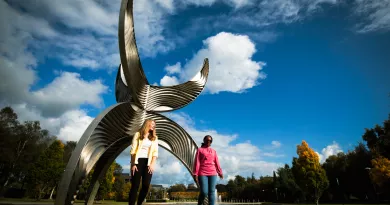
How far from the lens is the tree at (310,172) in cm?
3178

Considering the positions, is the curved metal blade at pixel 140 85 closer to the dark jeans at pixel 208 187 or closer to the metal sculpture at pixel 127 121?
the metal sculpture at pixel 127 121

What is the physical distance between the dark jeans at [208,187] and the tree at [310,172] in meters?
30.2

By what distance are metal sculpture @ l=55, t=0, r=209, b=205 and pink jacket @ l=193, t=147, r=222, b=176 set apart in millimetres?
3955

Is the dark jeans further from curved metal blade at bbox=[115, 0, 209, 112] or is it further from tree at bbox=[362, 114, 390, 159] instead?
tree at bbox=[362, 114, 390, 159]

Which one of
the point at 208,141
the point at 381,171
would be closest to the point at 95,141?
the point at 208,141

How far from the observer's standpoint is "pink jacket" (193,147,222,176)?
543cm

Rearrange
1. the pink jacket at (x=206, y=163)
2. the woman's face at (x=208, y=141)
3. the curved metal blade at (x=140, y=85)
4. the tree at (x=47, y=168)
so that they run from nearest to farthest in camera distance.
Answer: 1. the pink jacket at (x=206, y=163)
2. the woman's face at (x=208, y=141)
3. the curved metal blade at (x=140, y=85)
4. the tree at (x=47, y=168)

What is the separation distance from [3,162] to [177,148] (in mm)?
31216

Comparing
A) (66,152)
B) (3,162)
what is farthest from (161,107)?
(66,152)

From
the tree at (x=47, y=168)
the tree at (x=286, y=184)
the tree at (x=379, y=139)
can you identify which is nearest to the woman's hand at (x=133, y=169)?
the tree at (x=379, y=139)

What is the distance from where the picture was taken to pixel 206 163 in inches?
214

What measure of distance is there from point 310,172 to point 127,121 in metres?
26.8

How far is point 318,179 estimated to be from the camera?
105 feet

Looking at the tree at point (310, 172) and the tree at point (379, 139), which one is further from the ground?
the tree at point (379, 139)
